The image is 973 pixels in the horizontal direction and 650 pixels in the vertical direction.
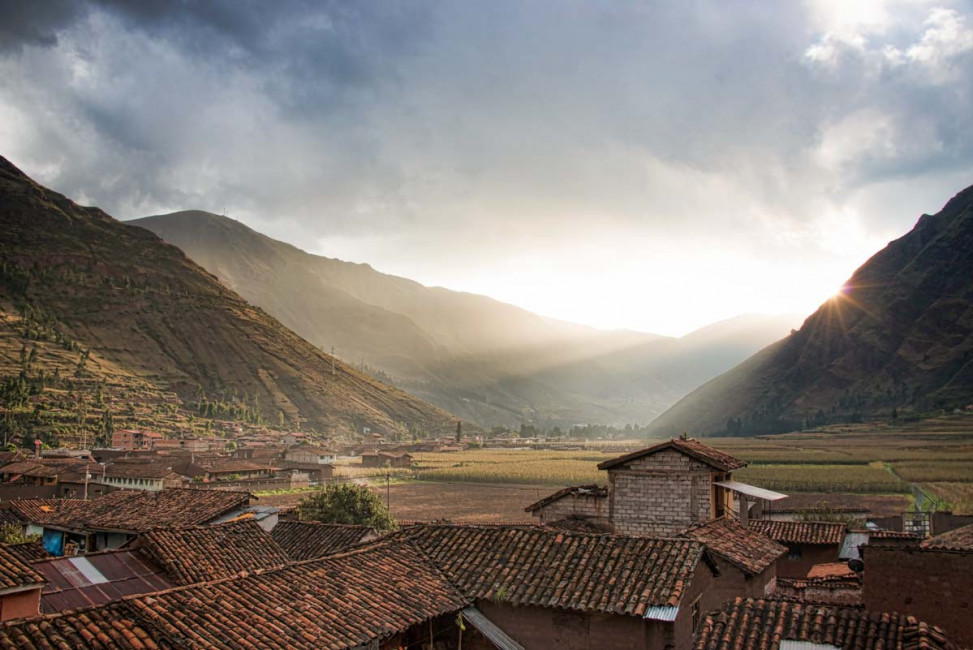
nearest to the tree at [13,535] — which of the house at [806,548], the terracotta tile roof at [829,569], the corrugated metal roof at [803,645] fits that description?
the corrugated metal roof at [803,645]

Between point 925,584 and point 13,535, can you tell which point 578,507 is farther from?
point 13,535

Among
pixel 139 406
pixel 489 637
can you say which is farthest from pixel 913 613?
pixel 139 406

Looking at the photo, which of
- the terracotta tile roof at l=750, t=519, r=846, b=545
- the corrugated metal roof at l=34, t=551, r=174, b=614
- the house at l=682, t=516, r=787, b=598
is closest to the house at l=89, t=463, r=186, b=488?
the corrugated metal roof at l=34, t=551, r=174, b=614

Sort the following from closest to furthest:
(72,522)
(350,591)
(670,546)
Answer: (350,591) < (670,546) < (72,522)

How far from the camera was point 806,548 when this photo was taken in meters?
25.5

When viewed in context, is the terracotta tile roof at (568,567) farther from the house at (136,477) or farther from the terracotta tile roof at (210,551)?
the house at (136,477)

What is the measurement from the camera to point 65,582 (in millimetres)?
14039

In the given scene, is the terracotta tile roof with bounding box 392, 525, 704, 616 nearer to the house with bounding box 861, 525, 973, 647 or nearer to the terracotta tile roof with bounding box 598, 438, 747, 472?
the house with bounding box 861, 525, 973, 647

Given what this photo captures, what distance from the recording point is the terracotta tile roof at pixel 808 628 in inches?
375

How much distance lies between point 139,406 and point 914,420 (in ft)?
402

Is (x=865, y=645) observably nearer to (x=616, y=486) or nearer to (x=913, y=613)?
(x=913, y=613)

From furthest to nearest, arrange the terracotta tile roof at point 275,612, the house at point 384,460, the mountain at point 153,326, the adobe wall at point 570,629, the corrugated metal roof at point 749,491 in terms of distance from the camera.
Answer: the mountain at point 153,326 < the house at point 384,460 < the corrugated metal roof at point 749,491 < the adobe wall at point 570,629 < the terracotta tile roof at point 275,612

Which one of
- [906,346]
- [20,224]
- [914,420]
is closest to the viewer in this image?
[914,420]

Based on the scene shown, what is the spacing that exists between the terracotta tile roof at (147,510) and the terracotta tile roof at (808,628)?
1744cm
